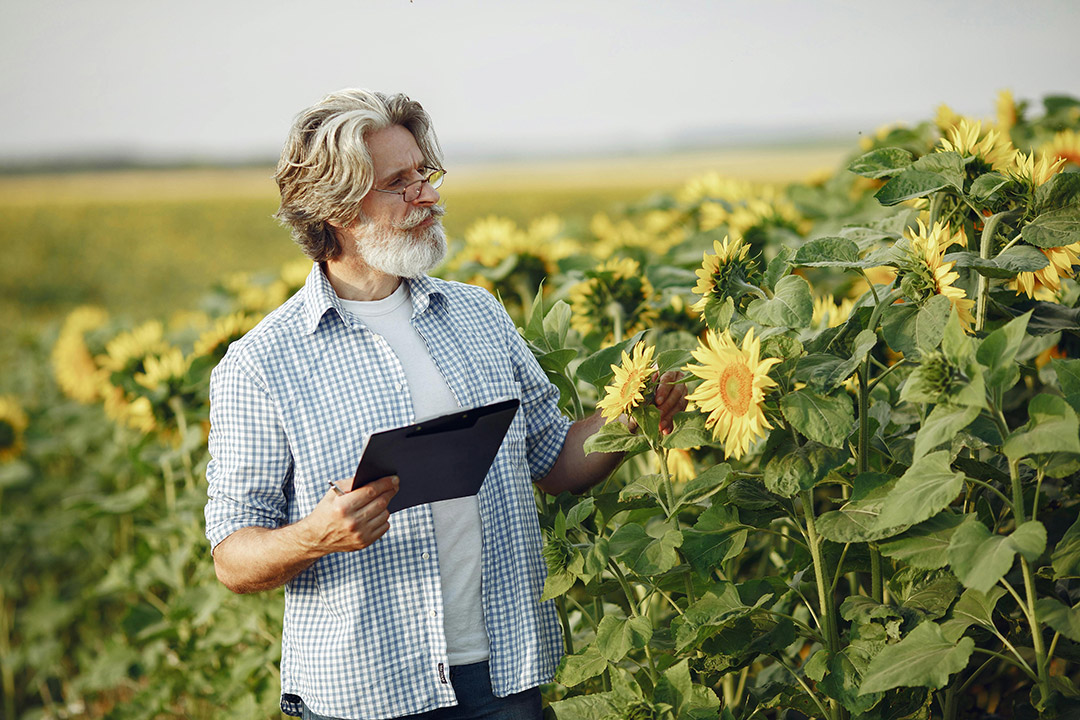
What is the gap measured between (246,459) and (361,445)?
6.1 inches

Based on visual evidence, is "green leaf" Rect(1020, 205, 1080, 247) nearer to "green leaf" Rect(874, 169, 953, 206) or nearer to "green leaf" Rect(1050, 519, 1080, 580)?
"green leaf" Rect(874, 169, 953, 206)

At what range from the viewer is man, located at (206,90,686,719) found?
1.36 metres

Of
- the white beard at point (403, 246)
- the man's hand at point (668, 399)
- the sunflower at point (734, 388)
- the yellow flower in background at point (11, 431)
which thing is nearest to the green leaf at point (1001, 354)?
the sunflower at point (734, 388)

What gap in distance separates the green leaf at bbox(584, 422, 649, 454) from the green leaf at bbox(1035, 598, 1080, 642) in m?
0.48

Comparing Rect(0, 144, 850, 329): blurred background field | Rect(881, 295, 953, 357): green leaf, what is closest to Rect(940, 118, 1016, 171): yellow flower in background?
Rect(881, 295, 953, 357): green leaf

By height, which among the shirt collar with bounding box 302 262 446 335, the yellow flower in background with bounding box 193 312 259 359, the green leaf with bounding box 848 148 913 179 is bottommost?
the yellow flower in background with bounding box 193 312 259 359

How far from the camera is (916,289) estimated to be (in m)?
1.15

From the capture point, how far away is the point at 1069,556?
1068 mm

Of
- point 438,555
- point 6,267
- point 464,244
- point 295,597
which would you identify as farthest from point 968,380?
point 6,267

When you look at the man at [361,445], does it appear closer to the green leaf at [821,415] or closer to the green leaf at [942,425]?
the green leaf at [821,415]

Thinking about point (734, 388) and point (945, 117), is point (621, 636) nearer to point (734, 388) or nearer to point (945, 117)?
point (734, 388)

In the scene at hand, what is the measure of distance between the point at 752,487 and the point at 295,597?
65 centimetres

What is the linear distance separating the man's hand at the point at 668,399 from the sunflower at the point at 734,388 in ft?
0.63

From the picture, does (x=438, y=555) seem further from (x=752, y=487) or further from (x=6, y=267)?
(x=6, y=267)
